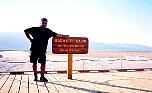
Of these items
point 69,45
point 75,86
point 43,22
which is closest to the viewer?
point 75,86

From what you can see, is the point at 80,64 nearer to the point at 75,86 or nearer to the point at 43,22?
the point at 43,22

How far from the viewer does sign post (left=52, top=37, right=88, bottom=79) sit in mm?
9273

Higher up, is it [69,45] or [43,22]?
[43,22]

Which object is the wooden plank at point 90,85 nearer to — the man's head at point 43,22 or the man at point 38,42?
the man at point 38,42

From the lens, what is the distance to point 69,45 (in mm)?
9484

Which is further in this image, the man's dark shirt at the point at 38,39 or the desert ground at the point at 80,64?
the desert ground at the point at 80,64

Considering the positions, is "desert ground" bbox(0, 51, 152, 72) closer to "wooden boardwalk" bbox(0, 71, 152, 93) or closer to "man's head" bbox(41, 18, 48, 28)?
"man's head" bbox(41, 18, 48, 28)

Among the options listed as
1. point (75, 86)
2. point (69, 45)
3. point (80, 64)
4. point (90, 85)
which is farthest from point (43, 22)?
point (80, 64)

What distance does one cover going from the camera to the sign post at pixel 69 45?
9273 millimetres

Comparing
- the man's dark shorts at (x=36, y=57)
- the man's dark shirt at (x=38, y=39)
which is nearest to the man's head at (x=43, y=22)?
the man's dark shirt at (x=38, y=39)

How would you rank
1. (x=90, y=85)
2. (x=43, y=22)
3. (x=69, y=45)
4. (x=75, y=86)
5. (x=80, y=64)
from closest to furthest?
1. (x=75, y=86)
2. (x=90, y=85)
3. (x=43, y=22)
4. (x=69, y=45)
5. (x=80, y=64)

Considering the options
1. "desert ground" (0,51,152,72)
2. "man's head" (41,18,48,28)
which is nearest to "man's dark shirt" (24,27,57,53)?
"man's head" (41,18,48,28)

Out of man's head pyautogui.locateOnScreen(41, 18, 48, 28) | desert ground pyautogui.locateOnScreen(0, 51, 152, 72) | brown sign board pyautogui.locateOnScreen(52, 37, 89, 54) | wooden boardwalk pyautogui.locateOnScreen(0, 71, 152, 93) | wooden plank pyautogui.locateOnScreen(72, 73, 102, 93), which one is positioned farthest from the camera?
desert ground pyautogui.locateOnScreen(0, 51, 152, 72)

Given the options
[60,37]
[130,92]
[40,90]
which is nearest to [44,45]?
[60,37]
